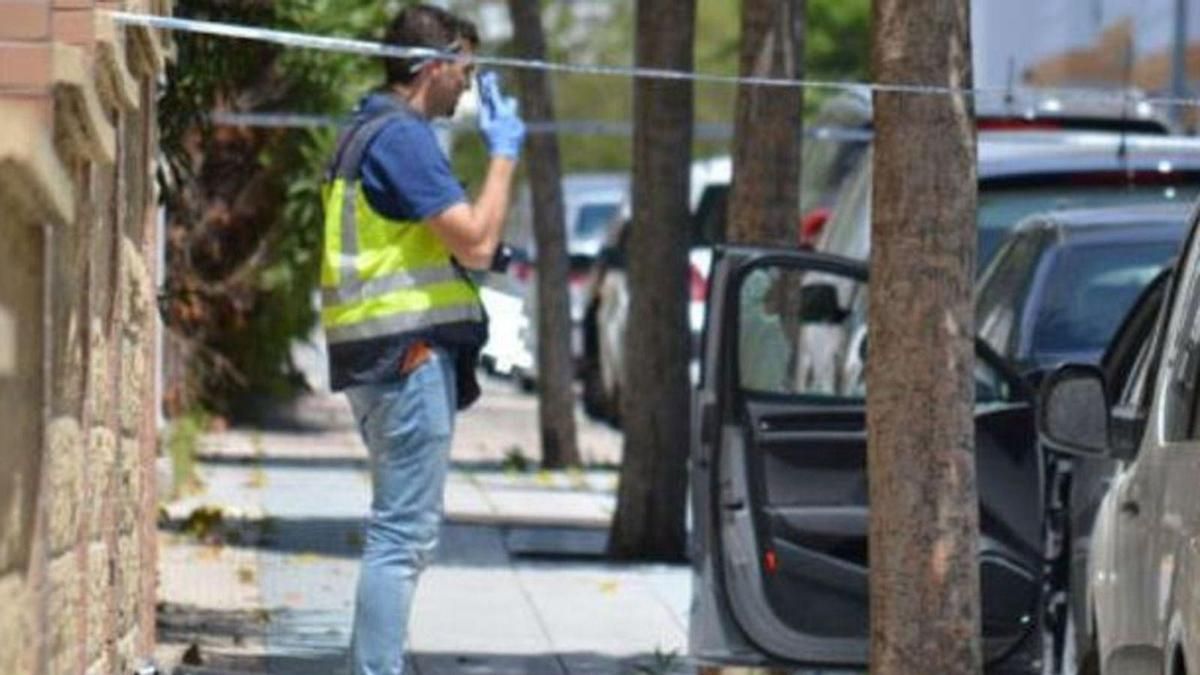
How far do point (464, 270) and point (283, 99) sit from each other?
10.2m

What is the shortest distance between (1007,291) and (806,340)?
1.15m

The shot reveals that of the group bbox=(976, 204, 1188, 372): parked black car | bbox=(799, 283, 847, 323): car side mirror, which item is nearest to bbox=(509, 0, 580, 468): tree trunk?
bbox=(799, 283, 847, 323): car side mirror

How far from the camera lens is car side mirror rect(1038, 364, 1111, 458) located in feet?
29.0

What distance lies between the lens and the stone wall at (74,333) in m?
5.78

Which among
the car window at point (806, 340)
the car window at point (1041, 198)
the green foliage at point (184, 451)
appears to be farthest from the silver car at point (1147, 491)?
the green foliage at point (184, 451)

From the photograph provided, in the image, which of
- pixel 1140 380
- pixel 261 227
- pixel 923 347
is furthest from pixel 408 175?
pixel 261 227

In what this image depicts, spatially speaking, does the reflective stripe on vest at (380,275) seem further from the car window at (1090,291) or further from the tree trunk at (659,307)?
the tree trunk at (659,307)

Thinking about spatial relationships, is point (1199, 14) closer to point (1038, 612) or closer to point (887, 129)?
point (1038, 612)

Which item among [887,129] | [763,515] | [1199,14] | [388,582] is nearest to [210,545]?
[763,515]

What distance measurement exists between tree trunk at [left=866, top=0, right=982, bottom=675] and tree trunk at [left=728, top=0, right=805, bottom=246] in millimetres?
4147

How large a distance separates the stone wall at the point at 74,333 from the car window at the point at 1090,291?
11.2 ft

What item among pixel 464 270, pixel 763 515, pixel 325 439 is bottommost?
pixel 325 439

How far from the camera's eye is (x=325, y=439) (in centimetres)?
2197

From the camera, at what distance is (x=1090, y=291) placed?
12.0 meters
